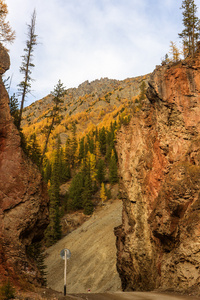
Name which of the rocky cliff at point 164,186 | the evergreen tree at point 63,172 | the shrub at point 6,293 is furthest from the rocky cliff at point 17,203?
the evergreen tree at point 63,172

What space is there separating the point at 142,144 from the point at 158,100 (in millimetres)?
4887

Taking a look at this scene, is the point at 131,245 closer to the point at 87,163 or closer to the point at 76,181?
the point at 76,181

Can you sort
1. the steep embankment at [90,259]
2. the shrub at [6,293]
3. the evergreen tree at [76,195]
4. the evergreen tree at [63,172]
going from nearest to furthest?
the shrub at [6,293], the steep embankment at [90,259], the evergreen tree at [76,195], the evergreen tree at [63,172]

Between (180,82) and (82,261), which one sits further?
(82,261)

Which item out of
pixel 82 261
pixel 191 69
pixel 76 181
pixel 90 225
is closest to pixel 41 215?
pixel 191 69

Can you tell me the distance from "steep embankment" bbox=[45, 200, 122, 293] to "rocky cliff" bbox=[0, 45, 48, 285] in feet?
59.0

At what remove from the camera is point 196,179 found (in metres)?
16.3

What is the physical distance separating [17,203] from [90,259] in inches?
1061

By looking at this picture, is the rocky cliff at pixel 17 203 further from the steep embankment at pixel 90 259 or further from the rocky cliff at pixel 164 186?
the steep embankment at pixel 90 259

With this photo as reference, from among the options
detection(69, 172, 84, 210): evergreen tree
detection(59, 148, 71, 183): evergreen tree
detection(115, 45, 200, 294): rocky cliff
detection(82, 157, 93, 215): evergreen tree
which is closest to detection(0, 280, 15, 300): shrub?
detection(115, 45, 200, 294): rocky cliff

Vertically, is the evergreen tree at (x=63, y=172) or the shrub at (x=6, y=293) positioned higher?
the evergreen tree at (x=63, y=172)

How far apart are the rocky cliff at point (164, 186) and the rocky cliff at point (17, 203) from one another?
8567 millimetres

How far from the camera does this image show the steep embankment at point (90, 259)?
101 ft

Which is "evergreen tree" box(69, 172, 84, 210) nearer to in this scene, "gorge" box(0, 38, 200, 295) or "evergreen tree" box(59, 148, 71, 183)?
"evergreen tree" box(59, 148, 71, 183)
